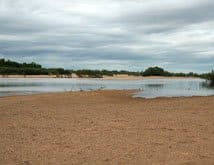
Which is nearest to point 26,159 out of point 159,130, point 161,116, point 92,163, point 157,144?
point 92,163

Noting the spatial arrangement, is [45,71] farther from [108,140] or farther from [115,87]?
[108,140]

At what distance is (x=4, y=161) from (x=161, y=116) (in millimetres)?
8288

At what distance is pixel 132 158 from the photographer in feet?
27.3

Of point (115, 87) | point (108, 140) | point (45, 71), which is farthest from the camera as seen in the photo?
point (45, 71)

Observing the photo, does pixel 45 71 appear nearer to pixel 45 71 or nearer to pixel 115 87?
pixel 45 71

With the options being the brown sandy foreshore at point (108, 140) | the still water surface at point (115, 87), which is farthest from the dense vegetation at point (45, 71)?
the brown sandy foreshore at point (108, 140)

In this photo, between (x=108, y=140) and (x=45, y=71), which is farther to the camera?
(x=45, y=71)

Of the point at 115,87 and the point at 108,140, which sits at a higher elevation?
the point at 108,140

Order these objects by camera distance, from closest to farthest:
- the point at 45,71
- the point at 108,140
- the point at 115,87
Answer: the point at 108,140 → the point at 115,87 → the point at 45,71

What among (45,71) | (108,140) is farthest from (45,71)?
(108,140)

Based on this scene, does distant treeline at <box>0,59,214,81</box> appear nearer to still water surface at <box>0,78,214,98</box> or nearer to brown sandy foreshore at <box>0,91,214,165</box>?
still water surface at <box>0,78,214,98</box>

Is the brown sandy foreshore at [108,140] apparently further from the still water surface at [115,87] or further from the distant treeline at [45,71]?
the distant treeline at [45,71]

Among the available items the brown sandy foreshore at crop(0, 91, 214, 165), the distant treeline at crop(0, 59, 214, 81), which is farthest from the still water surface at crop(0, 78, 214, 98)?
the distant treeline at crop(0, 59, 214, 81)

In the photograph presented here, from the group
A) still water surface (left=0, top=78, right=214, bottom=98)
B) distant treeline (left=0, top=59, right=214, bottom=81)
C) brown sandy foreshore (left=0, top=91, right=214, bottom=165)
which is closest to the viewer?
brown sandy foreshore (left=0, top=91, right=214, bottom=165)
